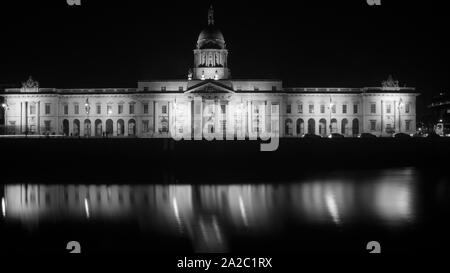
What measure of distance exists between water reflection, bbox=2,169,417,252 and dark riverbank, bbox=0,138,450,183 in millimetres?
5691

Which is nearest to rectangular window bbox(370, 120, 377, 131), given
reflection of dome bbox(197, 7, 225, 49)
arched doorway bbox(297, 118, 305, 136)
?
arched doorway bbox(297, 118, 305, 136)

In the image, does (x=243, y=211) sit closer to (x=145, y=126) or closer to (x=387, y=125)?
(x=145, y=126)

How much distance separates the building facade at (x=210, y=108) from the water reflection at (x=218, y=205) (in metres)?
52.8

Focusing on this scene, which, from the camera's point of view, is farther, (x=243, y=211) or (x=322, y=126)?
Answer: (x=322, y=126)

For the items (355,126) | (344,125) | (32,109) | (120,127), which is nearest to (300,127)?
(344,125)

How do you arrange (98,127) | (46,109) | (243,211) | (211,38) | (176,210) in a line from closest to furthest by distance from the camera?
(243,211) → (176,210) → (211,38) → (46,109) → (98,127)

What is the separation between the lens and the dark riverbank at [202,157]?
43000 mm

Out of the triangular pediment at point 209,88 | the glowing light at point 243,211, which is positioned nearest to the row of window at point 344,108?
the triangular pediment at point 209,88

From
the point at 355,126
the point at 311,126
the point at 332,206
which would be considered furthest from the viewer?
the point at 355,126

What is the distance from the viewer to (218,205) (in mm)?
30250

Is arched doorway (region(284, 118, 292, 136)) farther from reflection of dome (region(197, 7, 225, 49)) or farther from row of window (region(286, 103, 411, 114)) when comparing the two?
reflection of dome (region(197, 7, 225, 49))

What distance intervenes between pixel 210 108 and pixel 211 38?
34.2 ft

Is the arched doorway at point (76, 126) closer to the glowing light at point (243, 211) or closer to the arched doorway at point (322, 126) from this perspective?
the arched doorway at point (322, 126)

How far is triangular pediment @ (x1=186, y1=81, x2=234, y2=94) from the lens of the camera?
87.8 meters
